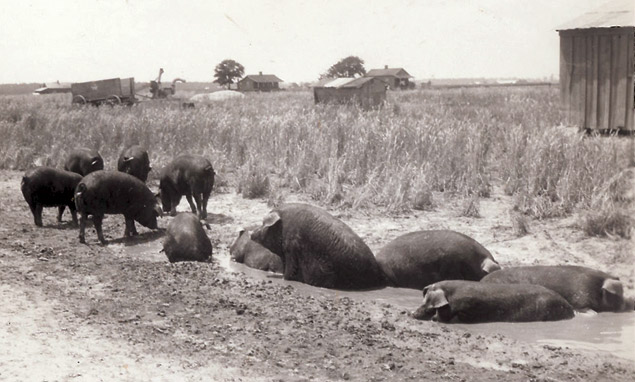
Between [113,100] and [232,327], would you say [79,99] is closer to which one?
[113,100]

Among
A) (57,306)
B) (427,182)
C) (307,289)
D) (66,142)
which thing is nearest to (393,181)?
(427,182)

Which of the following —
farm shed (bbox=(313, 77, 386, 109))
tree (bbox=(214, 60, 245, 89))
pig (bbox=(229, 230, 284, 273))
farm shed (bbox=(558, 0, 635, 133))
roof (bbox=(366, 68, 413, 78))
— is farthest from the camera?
tree (bbox=(214, 60, 245, 89))

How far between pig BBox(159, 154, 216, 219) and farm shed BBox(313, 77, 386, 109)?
45.9 ft

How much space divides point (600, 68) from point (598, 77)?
17 cm

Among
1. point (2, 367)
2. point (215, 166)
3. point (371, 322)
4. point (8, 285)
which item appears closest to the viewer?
point (2, 367)

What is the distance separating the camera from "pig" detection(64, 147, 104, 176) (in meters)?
11.7

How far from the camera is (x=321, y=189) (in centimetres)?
1103

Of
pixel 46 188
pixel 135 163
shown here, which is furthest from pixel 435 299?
pixel 135 163

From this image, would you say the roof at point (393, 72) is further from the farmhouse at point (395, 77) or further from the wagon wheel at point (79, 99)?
the wagon wheel at point (79, 99)

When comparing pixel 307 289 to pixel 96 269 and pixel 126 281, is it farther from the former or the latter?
pixel 96 269

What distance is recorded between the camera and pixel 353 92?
25.5 metres

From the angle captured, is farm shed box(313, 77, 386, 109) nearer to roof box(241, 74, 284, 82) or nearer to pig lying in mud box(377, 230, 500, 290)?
pig lying in mud box(377, 230, 500, 290)

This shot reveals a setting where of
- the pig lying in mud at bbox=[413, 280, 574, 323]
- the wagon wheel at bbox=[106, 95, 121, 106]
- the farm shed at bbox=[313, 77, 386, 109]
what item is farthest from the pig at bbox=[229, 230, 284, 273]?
the wagon wheel at bbox=[106, 95, 121, 106]

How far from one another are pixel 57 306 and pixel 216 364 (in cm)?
226
